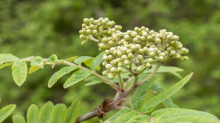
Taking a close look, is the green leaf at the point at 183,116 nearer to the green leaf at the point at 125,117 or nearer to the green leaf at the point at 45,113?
the green leaf at the point at 125,117

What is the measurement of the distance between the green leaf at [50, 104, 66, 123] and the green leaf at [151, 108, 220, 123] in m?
0.64

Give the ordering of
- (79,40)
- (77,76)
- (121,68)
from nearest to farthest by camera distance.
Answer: (121,68) < (77,76) < (79,40)

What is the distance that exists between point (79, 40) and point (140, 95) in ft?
15.8

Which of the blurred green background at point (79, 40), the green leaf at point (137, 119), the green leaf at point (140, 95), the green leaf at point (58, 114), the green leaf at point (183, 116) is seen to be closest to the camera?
the green leaf at point (183, 116)

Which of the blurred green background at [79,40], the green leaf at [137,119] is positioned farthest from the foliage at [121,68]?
the blurred green background at [79,40]

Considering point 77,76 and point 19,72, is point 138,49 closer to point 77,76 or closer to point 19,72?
point 77,76

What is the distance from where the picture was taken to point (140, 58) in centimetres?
121

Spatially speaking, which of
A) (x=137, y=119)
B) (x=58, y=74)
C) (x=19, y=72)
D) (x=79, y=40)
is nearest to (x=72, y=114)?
(x=58, y=74)

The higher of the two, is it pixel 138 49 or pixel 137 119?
pixel 138 49

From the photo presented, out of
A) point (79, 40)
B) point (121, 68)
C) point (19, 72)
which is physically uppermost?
point (79, 40)

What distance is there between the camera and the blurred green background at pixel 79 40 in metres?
5.26

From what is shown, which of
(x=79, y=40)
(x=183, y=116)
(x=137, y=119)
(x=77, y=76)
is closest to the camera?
(x=183, y=116)

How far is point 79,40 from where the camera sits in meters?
5.82

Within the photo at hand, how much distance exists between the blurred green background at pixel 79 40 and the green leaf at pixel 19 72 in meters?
3.62
